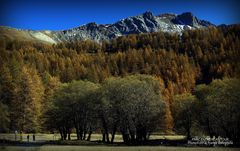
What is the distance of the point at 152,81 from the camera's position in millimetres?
82688

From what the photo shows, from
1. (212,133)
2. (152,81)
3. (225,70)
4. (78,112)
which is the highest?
(225,70)

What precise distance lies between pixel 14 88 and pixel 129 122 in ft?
121

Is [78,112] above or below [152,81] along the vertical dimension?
below

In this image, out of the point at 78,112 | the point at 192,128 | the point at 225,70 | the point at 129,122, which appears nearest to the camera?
the point at 129,122

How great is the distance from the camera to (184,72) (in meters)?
190

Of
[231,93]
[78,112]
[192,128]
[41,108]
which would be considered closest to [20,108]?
[41,108]

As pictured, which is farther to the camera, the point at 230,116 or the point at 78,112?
A: the point at 78,112

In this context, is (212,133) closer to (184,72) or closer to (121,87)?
(121,87)

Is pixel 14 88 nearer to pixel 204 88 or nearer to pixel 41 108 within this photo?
pixel 41 108

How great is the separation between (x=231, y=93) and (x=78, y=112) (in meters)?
26.6

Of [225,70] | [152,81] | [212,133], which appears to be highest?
[225,70]

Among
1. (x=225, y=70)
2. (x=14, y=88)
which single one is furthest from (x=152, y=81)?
(x=225, y=70)

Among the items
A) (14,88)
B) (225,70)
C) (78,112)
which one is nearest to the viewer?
(78,112)

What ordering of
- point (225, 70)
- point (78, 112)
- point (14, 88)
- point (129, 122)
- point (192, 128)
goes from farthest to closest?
point (225, 70) < point (14, 88) < point (192, 128) < point (78, 112) < point (129, 122)
